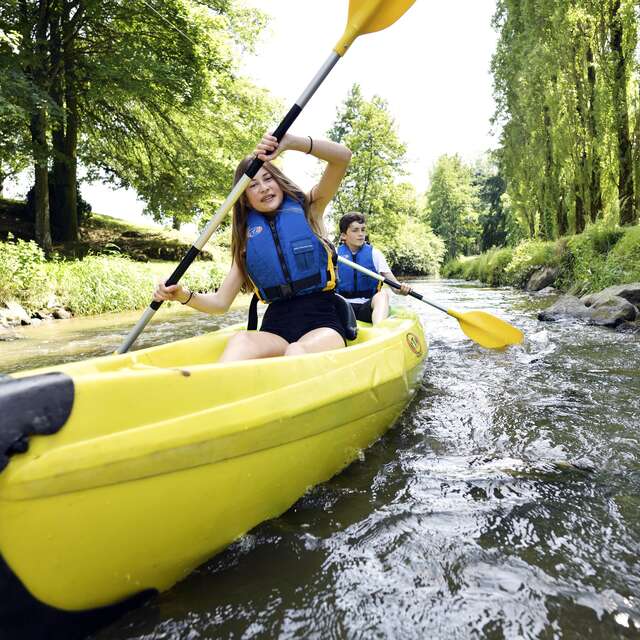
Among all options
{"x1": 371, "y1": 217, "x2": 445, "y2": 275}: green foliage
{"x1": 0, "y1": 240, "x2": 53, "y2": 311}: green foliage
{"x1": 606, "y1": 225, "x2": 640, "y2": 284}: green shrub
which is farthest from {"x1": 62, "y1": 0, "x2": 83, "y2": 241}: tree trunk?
{"x1": 371, "y1": 217, "x2": 445, "y2": 275}: green foliage

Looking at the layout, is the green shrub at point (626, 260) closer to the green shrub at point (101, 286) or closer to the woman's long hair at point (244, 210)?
the woman's long hair at point (244, 210)

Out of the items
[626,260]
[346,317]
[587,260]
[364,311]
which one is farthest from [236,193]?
[587,260]

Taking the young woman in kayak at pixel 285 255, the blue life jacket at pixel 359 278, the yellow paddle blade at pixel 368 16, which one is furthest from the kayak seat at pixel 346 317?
the blue life jacket at pixel 359 278

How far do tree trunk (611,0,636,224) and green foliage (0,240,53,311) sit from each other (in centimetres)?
902

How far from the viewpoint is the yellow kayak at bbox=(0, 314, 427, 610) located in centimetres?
96

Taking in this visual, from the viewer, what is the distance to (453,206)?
33.2 metres

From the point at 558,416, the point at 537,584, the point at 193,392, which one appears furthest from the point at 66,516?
the point at 558,416

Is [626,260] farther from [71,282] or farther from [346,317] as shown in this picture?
[71,282]

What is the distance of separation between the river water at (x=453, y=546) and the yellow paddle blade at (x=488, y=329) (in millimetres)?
1325

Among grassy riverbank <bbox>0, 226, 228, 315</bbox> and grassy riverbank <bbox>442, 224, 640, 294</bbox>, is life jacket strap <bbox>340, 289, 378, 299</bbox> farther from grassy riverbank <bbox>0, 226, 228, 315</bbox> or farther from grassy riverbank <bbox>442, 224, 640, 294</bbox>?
grassy riverbank <bbox>0, 226, 228, 315</bbox>

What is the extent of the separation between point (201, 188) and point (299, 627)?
11.3 m

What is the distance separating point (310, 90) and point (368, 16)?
21.1 inches

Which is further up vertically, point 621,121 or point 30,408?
point 621,121

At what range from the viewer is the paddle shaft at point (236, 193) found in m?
2.10
